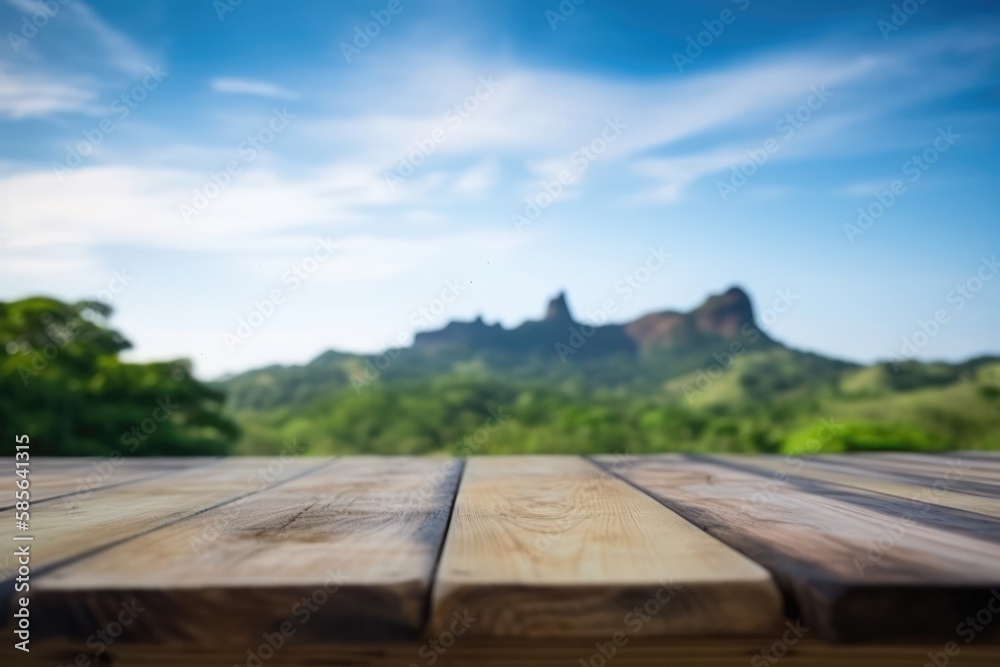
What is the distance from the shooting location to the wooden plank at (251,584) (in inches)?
21.3

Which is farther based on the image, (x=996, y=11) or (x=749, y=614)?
(x=996, y=11)

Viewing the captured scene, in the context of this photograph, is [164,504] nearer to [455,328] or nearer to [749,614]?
[749,614]

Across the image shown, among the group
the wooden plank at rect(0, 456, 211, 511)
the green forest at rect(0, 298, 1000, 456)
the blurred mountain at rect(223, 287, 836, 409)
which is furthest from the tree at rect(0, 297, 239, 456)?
the wooden plank at rect(0, 456, 211, 511)

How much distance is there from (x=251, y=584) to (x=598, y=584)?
0.26 meters

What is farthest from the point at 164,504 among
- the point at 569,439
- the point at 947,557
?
the point at 569,439

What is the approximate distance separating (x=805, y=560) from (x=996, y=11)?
667 centimetres

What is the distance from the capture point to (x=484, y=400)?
616cm

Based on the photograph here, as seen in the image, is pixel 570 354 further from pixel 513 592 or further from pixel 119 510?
pixel 513 592

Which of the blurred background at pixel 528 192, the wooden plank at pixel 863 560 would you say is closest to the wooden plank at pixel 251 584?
the wooden plank at pixel 863 560

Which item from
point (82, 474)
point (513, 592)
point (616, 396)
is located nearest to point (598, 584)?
point (513, 592)

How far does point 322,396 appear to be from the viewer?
6309 mm

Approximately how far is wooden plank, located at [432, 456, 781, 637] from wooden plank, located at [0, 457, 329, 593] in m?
0.37

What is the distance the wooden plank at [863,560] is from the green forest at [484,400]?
4.58m

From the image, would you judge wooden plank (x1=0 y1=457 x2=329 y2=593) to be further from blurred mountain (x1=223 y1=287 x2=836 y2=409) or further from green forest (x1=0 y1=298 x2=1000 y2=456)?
blurred mountain (x1=223 y1=287 x2=836 y2=409)
